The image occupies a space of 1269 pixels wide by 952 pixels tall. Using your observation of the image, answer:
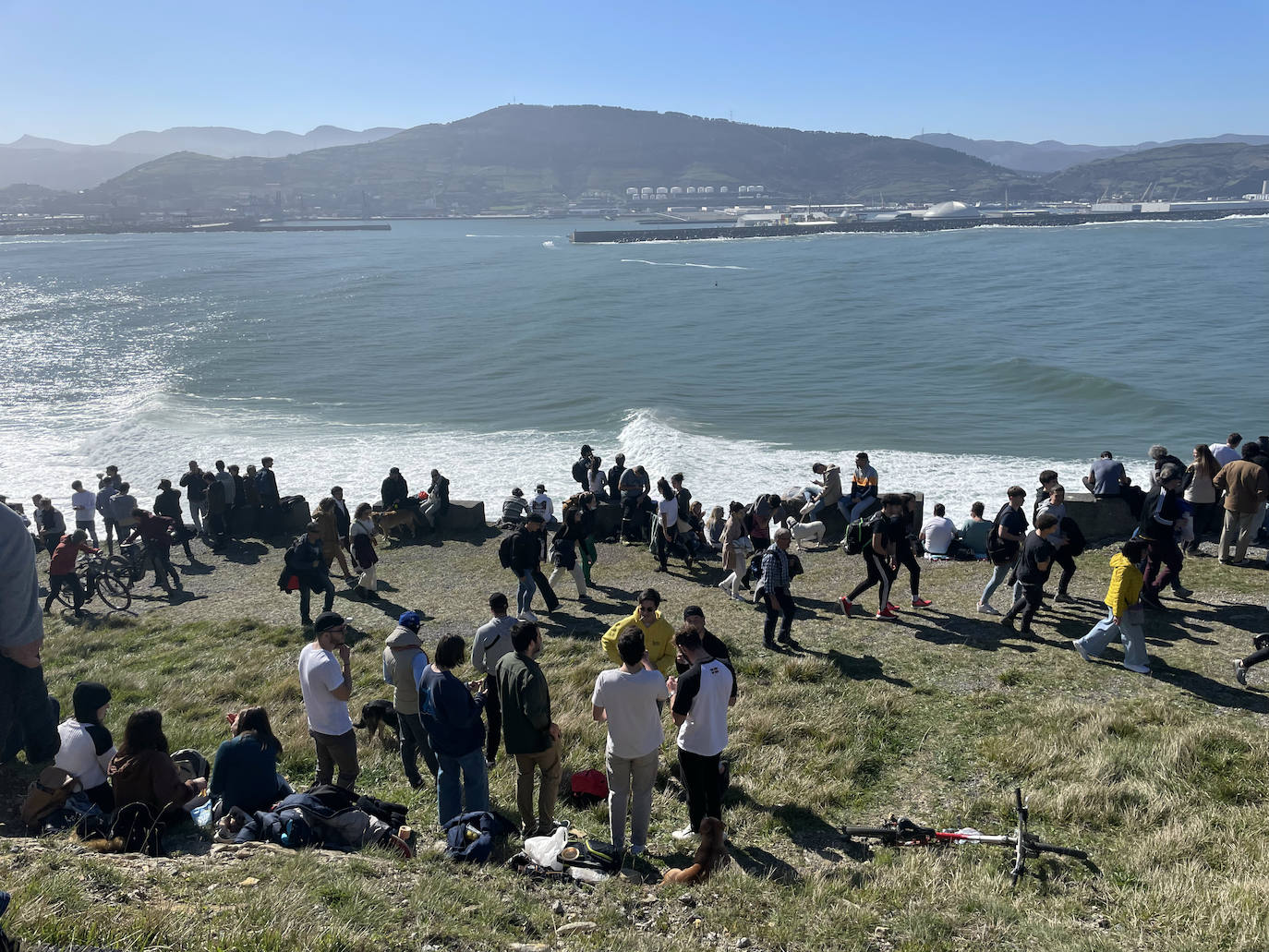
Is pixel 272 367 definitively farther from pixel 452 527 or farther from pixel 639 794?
pixel 639 794

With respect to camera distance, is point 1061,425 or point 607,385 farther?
point 607,385

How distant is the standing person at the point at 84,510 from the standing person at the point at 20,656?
11.1 metres

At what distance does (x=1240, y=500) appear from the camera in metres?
10.8

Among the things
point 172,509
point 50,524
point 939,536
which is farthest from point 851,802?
point 50,524

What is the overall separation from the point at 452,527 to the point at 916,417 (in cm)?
2348

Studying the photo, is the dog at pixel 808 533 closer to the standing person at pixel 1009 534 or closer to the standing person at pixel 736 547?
the standing person at pixel 736 547

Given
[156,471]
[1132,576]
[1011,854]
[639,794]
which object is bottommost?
[156,471]

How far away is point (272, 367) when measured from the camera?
47.5 meters

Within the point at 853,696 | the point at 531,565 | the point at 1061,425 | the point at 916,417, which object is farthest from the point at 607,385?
the point at 853,696

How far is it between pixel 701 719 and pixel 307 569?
748 centimetres

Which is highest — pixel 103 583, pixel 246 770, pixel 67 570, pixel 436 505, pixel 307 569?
pixel 246 770

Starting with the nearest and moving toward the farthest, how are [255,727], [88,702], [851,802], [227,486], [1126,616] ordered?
[255,727] < [88,702] < [851,802] < [1126,616] < [227,486]

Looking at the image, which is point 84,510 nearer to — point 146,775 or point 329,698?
point 329,698

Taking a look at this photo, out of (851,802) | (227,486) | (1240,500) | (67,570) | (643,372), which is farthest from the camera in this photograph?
(643,372)
